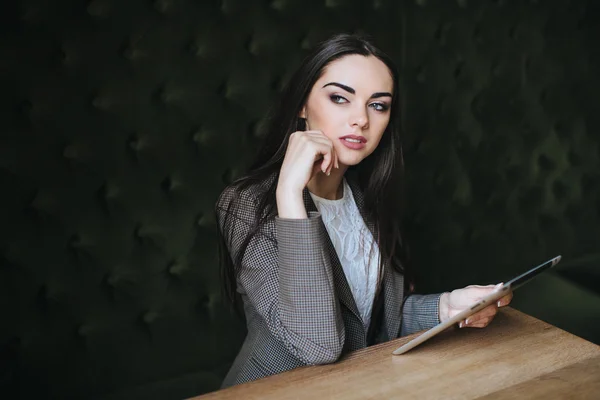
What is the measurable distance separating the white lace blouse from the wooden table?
0.30 metres

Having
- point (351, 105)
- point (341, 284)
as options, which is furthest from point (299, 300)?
point (351, 105)

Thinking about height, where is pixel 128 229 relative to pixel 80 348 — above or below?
above

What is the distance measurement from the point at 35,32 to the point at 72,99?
190mm

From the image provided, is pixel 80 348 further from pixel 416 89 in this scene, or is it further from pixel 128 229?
pixel 416 89

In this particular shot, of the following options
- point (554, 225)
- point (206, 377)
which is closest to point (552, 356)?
point (206, 377)

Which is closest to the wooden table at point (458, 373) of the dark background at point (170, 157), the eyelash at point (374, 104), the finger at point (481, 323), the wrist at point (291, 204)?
the finger at point (481, 323)

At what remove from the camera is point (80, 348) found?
5.52 feet

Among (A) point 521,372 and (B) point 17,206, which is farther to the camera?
(B) point 17,206

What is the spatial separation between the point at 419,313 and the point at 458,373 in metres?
0.41

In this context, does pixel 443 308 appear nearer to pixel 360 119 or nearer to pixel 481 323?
pixel 481 323

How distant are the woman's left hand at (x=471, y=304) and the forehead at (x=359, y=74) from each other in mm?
509

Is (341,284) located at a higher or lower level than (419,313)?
higher

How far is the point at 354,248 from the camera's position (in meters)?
1.51

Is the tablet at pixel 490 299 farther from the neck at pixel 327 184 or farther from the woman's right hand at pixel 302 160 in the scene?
the neck at pixel 327 184
